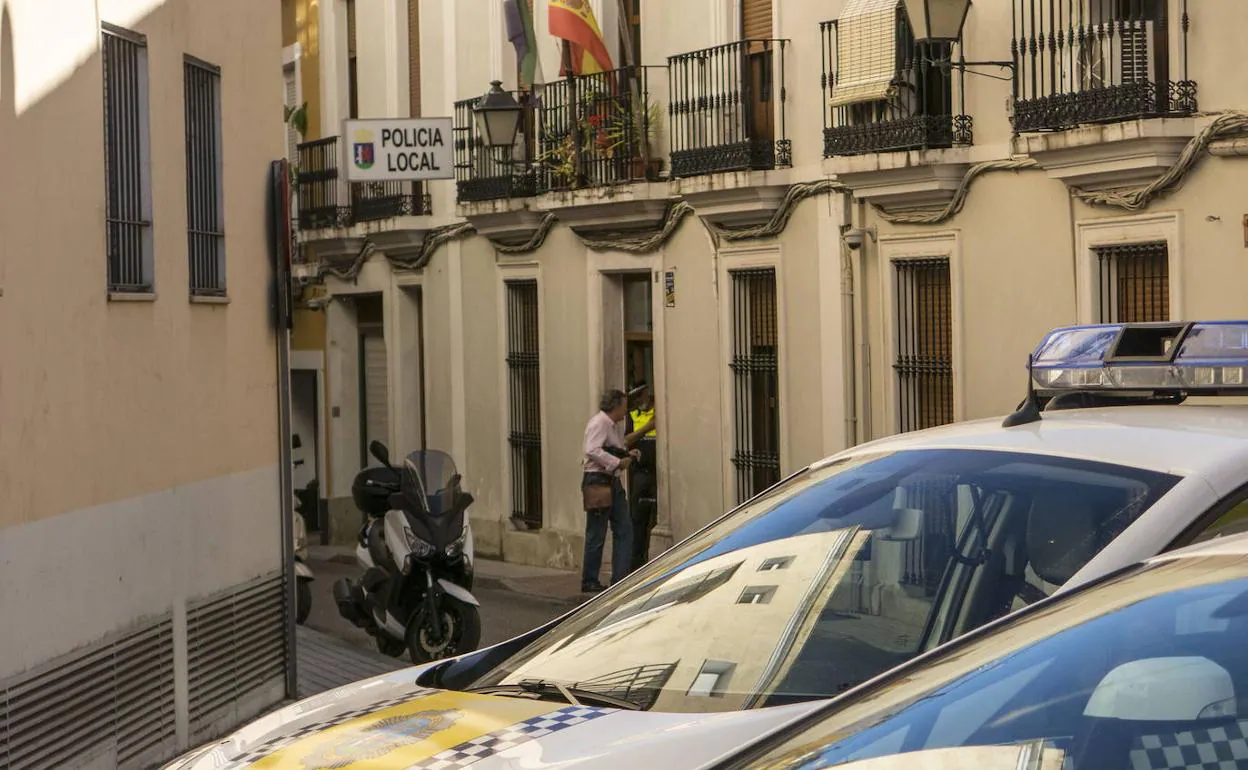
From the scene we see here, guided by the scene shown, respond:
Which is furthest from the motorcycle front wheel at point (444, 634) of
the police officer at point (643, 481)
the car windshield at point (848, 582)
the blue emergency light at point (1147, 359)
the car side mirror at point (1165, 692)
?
the car side mirror at point (1165, 692)

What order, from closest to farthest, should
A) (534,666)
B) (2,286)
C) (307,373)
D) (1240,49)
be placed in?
(534,666), (2,286), (1240,49), (307,373)

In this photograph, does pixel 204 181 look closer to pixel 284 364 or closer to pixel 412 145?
pixel 284 364

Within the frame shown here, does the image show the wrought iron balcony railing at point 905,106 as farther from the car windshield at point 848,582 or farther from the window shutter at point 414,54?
the car windshield at point 848,582

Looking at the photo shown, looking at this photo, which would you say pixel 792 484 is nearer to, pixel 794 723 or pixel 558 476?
pixel 794 723

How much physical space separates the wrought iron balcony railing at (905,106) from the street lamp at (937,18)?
1.27 ft

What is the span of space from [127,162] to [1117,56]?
757cm

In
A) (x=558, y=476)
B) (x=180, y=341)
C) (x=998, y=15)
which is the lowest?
(x=558, y=476)

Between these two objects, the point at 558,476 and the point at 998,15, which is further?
the point at 558,476

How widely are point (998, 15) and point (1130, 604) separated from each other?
505 inches

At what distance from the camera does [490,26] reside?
21938 millimetres

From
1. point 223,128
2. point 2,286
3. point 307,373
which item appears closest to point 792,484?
point 2,286

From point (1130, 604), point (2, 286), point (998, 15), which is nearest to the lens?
point (1130, 604)

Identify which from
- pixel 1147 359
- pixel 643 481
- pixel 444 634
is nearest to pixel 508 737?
pixel 1147 359

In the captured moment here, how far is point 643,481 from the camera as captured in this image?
18.2 metres
